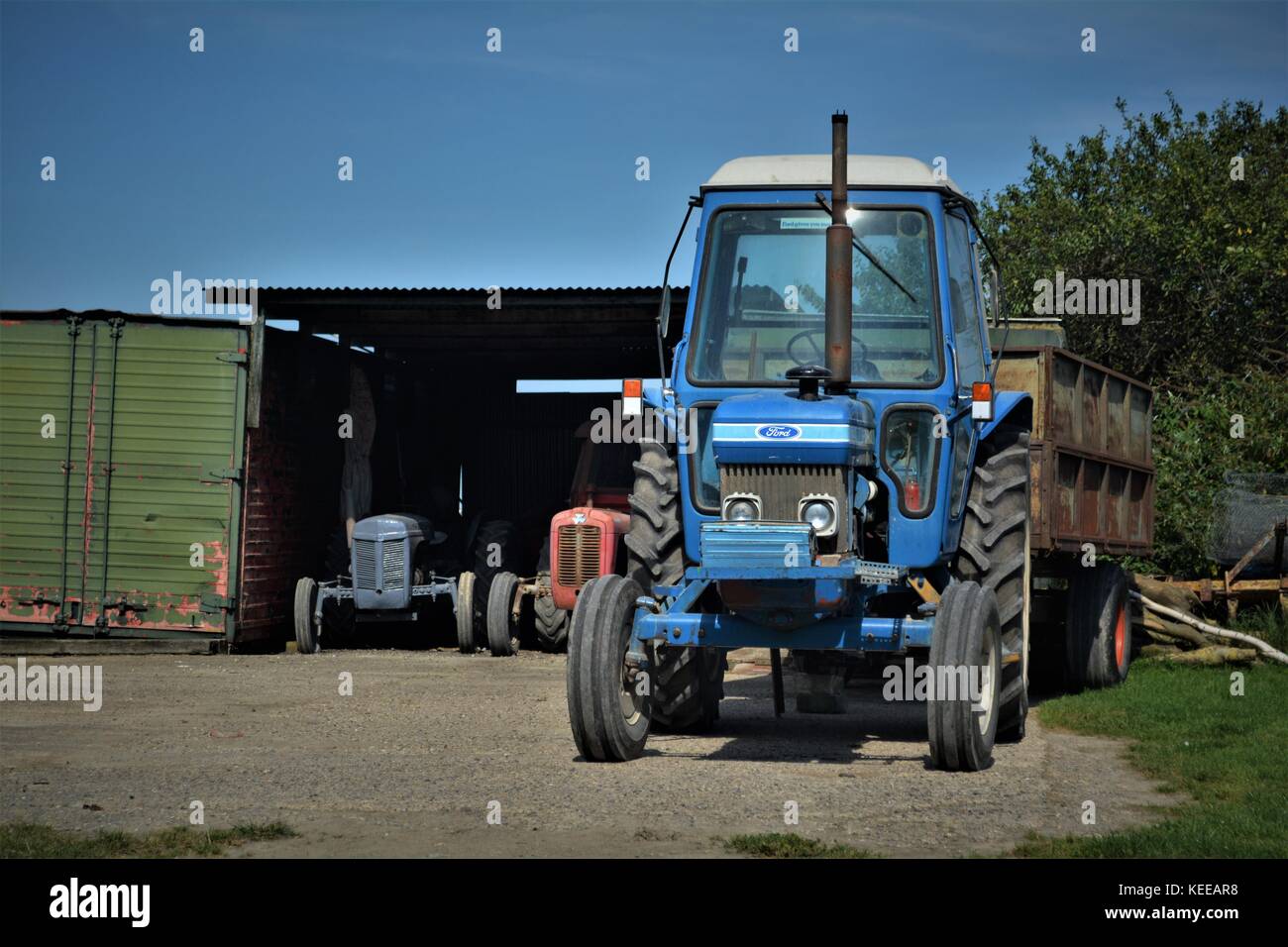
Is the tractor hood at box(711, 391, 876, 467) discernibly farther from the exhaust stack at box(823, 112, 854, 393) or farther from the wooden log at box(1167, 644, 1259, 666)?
the wooden log at box(1167, 644, 1259, 666)

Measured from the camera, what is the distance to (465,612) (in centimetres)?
1912

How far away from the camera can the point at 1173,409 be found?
22344 mm

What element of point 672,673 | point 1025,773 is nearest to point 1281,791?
point 1025,773

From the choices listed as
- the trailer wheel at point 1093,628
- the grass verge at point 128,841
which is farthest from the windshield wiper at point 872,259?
the trailer wheel at point 1093,628

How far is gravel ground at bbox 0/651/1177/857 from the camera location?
23.1 ft

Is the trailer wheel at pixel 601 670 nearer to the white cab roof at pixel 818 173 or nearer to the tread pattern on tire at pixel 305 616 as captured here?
the white cab roof at pixel 818 173

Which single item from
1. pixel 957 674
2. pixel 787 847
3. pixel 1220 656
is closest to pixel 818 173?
pixel 957 674

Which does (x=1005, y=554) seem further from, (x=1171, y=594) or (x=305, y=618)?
(x=305, y=618)

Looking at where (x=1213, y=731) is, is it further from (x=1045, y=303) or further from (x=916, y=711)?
(x=1045, y=303)

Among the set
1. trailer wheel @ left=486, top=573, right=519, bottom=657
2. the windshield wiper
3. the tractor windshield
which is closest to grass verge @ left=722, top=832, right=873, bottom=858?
the tractor windshield

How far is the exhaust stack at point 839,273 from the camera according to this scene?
29.1ft

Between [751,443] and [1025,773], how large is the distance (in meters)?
2.24

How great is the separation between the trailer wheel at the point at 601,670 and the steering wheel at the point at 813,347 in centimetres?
167

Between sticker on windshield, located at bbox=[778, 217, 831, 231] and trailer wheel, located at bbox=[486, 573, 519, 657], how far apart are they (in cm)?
963
